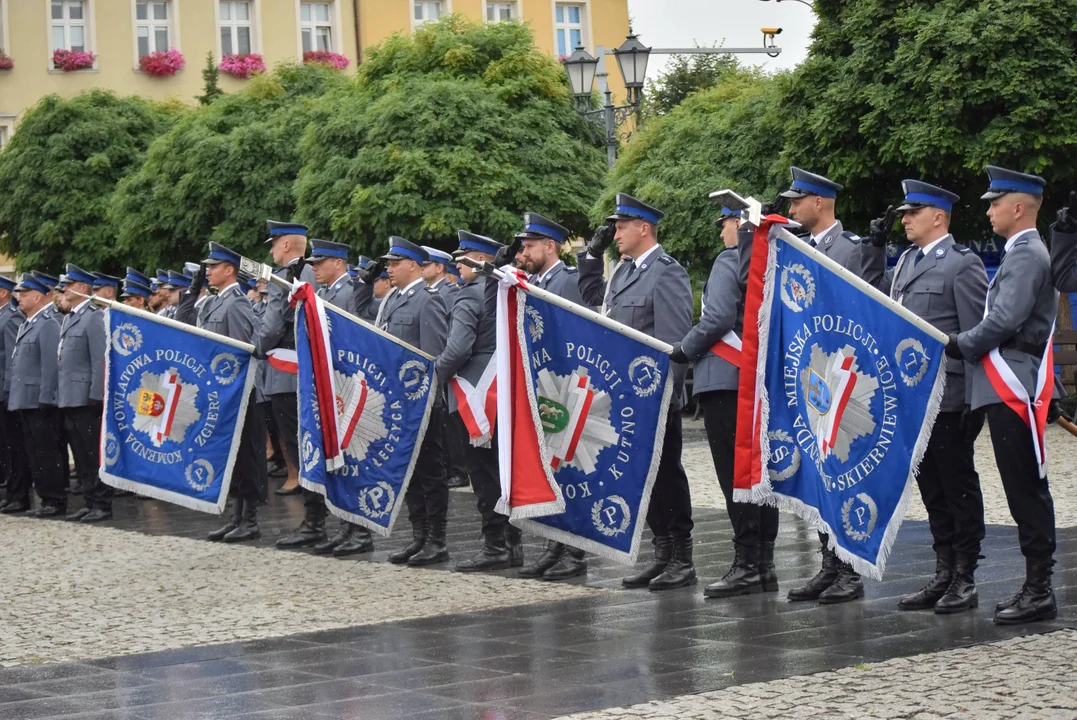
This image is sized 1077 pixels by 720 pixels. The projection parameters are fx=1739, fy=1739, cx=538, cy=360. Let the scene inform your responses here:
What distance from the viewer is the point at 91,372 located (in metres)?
15.2

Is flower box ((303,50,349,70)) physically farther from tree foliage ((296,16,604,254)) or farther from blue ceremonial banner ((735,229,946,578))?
blue ceremonial banner ((735,229,946,578))

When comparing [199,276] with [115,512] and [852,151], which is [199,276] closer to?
[115,512]

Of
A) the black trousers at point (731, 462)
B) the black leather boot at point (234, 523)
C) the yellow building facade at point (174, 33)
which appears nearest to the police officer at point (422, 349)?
the black leather boot at point (234, 523)

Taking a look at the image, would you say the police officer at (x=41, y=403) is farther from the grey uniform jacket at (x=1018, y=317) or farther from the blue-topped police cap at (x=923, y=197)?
the grey uniform jacket at (x=1018, y=317)

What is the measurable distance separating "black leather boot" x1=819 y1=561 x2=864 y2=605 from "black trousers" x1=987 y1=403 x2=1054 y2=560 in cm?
98

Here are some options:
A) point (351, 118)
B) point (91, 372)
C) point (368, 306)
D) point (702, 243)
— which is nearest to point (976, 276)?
point (368, 306)

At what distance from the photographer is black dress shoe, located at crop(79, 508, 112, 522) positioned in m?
15.1

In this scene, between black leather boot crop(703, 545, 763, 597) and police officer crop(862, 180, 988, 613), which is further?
black leather boot crop(703, 545, 763, 597)

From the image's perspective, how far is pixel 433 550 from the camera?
1114 cm

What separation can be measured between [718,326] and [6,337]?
399 inches

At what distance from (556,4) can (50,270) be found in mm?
18346

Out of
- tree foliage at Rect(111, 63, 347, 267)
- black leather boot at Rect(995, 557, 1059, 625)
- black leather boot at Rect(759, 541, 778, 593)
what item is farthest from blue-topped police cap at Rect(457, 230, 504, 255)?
tree foliage at Rect(111, 63, 347, 267)

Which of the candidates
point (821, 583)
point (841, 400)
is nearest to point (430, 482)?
point (821, 583)

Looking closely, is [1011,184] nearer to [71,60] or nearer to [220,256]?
[220,256]
